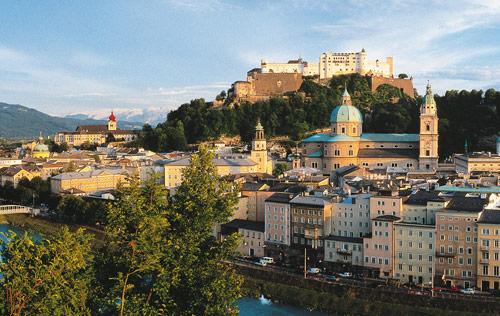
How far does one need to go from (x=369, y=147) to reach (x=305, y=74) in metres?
22.1

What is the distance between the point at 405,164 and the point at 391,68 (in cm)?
2633

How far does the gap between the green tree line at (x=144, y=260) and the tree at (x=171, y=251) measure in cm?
1

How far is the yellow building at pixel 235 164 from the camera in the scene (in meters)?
39.3

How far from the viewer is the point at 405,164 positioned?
42.9 metres

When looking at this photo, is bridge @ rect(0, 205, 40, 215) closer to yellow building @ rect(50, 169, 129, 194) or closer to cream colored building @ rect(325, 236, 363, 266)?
yellow building @ rect(50, 169, 129, 194)

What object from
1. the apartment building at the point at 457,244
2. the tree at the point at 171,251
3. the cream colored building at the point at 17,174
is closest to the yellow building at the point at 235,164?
the cream colored building at the point at 17,174

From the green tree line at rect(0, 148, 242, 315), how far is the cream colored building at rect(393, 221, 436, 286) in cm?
1370

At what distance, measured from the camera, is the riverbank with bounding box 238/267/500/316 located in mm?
18922

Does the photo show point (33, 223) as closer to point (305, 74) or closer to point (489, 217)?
point (489, 217)

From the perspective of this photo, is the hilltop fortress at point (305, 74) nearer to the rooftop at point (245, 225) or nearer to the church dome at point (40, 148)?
the church dome at point (40, 148)

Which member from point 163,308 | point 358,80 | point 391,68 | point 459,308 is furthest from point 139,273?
point 391,68

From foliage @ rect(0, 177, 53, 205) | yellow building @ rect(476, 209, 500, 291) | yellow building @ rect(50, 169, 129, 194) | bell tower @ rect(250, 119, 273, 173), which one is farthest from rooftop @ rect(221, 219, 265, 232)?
foliage @ rect(0, 177, 53, 205)

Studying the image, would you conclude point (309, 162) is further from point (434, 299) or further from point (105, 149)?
point (105, 149)

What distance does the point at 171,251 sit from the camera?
318 inches
